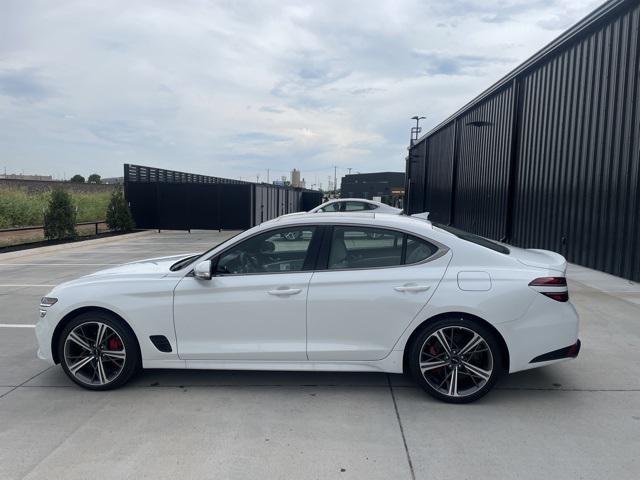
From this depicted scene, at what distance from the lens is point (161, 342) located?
13.6 feet

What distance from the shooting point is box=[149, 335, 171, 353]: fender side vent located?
4121 millimetres

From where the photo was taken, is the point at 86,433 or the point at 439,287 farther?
the point at 439,287

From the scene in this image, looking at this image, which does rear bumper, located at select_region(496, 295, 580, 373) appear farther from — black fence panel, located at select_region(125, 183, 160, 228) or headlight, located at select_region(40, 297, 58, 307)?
black fence panel, located at select_region(125, 183, 160, 228)

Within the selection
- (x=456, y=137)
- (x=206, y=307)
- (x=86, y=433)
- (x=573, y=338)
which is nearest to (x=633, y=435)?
(x=573, y=338)

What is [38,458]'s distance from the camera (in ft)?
10.4

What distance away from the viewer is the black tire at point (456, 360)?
12.5ft

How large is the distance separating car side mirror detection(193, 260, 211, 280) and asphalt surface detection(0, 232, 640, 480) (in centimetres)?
102

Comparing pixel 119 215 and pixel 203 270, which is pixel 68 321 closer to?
pixel 203 270

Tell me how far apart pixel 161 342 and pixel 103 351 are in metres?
0.53

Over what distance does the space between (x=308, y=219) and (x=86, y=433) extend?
234cm

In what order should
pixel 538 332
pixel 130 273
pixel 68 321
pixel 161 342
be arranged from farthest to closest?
pixel 130 273, pixel 68 321, pixel 161 342, pixel 538 332

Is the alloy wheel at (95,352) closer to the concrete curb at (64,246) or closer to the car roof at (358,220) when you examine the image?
the car roof at (358,220)

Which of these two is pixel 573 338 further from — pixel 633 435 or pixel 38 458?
pixel 38 458

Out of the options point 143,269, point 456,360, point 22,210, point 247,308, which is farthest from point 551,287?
point 22,210
